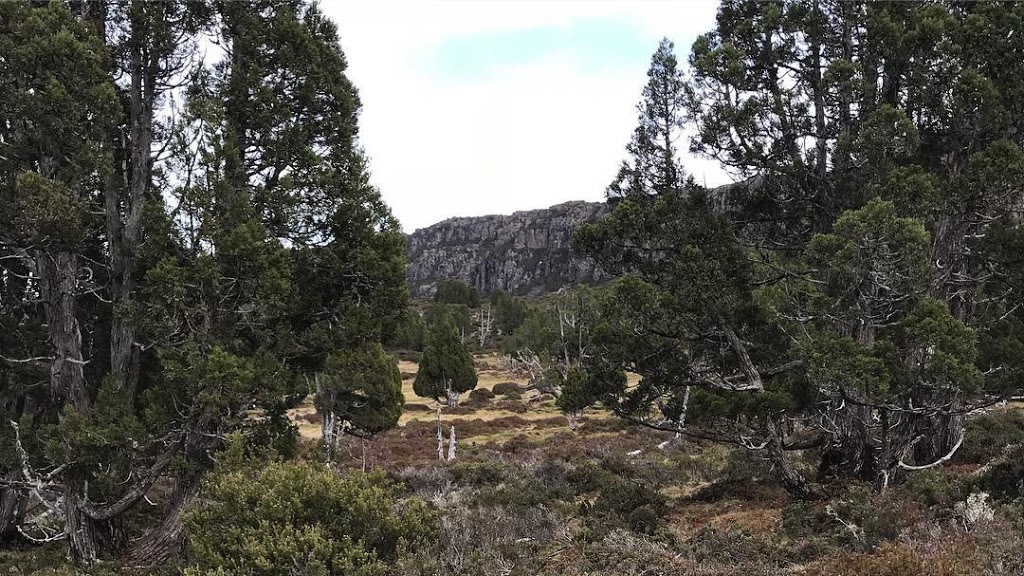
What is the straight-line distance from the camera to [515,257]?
173000mm

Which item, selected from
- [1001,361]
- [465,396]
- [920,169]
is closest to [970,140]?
[920,169]

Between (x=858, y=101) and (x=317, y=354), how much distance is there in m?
9.43

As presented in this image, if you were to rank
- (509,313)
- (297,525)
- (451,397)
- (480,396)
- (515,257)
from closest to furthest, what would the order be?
(297,525) → (451,397) → (480,396) → (509,313) → (515,257)

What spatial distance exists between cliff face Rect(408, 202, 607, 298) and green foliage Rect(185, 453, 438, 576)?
452ft

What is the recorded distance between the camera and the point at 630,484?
12.0 m

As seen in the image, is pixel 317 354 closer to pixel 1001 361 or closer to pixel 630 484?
pixel 630 484

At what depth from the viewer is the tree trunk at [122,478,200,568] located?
28.7 feet

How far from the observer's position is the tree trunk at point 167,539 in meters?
8.76

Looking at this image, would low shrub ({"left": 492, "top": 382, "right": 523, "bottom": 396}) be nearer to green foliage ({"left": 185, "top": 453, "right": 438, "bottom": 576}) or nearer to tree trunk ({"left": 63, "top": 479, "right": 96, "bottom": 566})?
tree trunk ({"left": 63, "top": 479, "right": 96, "bottom": 566})

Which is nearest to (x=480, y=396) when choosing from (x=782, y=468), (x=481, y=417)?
(x=481, y=417)

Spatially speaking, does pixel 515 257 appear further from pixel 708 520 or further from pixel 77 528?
pixel 77 528

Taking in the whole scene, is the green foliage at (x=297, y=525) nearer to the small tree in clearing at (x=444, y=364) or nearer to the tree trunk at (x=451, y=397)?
the small tree in clearing at (x=444, y=364)

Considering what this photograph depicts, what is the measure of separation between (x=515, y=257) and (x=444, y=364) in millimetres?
141919

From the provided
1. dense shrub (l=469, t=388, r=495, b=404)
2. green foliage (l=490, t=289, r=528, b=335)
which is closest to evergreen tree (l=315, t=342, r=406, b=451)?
dense shrub (l=469, t=388, r=495, b=404)
